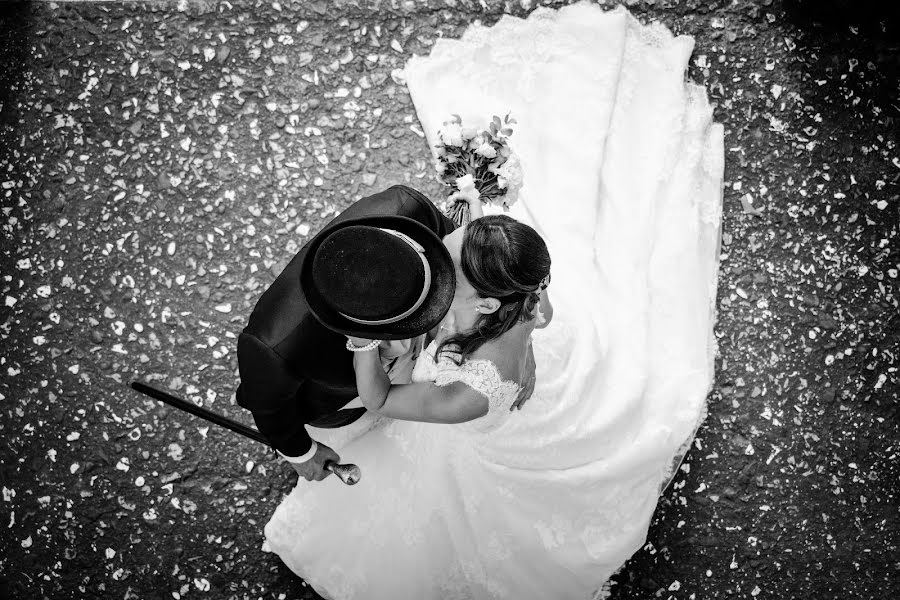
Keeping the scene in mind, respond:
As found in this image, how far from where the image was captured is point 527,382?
1.95 meters

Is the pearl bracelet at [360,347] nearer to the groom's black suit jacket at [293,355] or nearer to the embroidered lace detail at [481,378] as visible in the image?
the groom's black suit jacket at [293,355]

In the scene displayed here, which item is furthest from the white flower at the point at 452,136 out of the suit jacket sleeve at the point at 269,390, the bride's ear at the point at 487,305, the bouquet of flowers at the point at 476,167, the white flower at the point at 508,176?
the suit jacket sleeve at the point at 269,390

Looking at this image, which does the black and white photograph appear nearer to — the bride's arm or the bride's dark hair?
the bride's arm

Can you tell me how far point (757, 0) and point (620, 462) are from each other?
6.67ft

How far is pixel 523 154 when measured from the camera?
251 cm

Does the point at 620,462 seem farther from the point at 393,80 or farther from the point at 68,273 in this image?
the point at 68,273

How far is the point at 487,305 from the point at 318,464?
71cm

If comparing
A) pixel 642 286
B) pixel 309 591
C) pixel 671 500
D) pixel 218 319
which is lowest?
pixel 309 591

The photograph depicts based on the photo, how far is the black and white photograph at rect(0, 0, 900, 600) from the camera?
2.15m

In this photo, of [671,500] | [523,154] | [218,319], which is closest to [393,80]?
[523,154]

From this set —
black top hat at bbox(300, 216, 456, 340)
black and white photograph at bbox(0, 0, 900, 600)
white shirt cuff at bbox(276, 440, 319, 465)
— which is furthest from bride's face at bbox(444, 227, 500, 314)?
white shirt cuff at bbox(276, 440, 319, 465)

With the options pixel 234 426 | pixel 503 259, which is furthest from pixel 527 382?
pixel 234 426

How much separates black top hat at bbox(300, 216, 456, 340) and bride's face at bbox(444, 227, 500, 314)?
8.1 inches

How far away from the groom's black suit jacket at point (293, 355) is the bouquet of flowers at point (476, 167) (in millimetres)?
190
